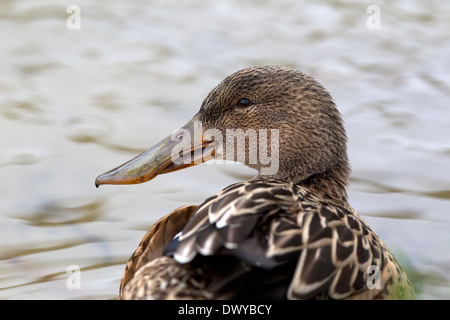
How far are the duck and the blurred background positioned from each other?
75 centimetres

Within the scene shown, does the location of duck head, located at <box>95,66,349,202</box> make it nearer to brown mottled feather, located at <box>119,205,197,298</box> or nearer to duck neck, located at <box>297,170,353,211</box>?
duck neck, located at <box>297,170,353,211</box>

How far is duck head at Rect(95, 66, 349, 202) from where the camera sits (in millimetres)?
4602

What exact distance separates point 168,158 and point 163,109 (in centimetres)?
239

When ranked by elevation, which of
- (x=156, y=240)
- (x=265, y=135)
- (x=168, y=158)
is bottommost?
(x=156, y=240)

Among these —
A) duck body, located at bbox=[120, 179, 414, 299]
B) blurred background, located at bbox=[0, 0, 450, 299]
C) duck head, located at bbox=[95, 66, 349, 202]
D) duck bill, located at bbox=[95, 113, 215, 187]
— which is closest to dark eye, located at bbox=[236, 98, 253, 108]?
duck head, located at bbox=[95, 66, 349, 202]

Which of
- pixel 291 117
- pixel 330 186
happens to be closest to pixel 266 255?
pixel 330 186

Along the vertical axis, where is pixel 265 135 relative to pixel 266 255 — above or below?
above

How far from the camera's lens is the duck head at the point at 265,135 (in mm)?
4602

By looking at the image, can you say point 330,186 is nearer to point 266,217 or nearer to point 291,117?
point 291,117

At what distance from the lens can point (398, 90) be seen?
741 cm

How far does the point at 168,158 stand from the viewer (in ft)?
15.4

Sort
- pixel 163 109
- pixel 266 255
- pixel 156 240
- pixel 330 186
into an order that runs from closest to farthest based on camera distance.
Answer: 1. pixel 266 255
2. pixel 156 240
3. pixel 330 186
4. pixel 163 109

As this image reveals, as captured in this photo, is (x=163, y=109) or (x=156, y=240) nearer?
(x=156, y=240)
